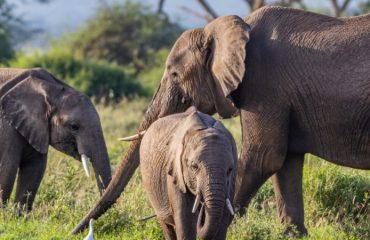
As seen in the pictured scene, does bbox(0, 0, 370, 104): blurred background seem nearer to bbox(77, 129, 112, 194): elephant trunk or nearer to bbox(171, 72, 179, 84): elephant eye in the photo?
bbox(77, 129, 112, 194): elephant trunk

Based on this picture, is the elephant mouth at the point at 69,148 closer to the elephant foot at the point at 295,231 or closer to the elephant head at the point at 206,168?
the elephant foot at the point at 295,231

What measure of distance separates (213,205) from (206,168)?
0.21 meters

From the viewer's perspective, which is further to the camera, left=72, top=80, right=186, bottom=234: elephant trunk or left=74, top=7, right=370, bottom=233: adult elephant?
left=72, top=80, right=186, bottom=234: elephant trunk

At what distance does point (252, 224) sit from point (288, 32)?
1328 millimetres

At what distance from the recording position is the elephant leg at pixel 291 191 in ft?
24.8

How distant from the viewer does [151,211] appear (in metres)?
7.89

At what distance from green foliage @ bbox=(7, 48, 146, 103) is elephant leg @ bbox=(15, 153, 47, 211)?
11.7 metres

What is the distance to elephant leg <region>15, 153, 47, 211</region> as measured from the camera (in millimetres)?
8219

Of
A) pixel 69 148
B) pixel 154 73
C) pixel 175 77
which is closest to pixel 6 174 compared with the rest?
pixel 69 148

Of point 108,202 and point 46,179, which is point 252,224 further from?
point 46,179

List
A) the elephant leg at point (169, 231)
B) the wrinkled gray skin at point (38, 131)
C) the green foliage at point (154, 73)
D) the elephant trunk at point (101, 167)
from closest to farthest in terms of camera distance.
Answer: the elephant leg at point (169, 231), the elephant trunk at point (101, 167), the wrinkled gray skin at point (38, 131), the green foliage at point (154, 73)

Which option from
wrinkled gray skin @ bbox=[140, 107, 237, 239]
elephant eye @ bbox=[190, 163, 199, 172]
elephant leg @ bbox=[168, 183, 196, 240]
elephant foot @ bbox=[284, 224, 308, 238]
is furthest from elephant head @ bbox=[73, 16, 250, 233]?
elephant eye @ bbox=[190, 163, 199, 172]

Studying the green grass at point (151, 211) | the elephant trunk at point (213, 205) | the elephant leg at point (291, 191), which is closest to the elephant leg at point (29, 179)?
the green grass at point (151, 211)

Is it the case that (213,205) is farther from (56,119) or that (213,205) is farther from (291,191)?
(56,119)
